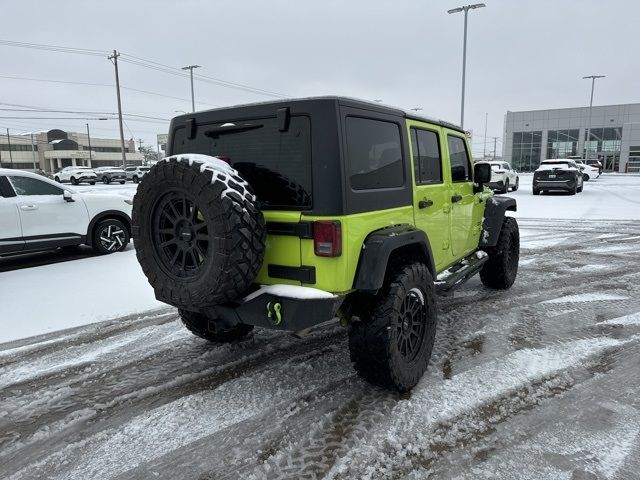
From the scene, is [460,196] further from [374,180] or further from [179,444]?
[179,444]

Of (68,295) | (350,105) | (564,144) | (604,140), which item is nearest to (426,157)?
(350,105)

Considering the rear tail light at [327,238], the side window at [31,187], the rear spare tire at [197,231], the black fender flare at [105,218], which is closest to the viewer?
the rear spare tire at [197,231]

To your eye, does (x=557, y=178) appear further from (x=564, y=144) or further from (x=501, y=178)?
(x=564, y=144)

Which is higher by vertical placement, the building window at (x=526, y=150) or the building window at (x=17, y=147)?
the building window at (x=17, y=147)

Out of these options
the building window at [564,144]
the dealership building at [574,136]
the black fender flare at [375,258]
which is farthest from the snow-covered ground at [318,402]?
the building window at [564,144]

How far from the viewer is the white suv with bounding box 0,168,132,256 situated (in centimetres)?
710

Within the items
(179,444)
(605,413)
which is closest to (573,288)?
(605,413)

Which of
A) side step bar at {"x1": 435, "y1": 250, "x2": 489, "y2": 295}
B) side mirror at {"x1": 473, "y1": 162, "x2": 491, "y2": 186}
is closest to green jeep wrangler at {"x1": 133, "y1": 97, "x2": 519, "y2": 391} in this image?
side step bar at {"x1": 435, "y1": 250, "x2": 489, "y2": 295}

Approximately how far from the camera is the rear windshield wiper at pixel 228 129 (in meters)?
3.13

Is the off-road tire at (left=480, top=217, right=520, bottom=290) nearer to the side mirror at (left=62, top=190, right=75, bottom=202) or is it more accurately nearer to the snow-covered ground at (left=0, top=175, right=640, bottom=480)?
the snow-covered ground at (left=0, top=175, right=640, bottom=480)

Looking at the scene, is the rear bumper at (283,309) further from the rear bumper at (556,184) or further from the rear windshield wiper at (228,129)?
the rear bumper at (556,184)

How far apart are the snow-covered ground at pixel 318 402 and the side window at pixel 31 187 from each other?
2681mm

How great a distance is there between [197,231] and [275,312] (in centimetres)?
71

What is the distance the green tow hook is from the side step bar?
5.43 ft
